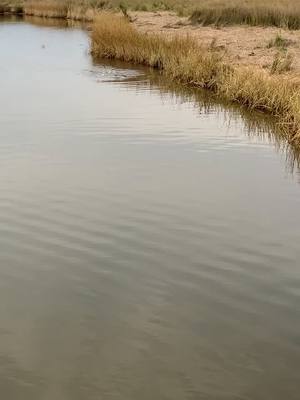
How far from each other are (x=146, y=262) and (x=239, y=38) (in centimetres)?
1793

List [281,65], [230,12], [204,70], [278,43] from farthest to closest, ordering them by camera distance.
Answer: [230,12]
[278,43]
[204,70]
[281,65]

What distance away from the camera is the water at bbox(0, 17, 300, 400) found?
13.6 feet

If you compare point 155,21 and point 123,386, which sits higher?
point 155,21

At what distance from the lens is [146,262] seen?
5762 mm

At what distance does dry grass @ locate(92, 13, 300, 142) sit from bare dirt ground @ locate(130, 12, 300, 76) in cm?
126

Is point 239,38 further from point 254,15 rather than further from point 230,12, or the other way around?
point 230,12

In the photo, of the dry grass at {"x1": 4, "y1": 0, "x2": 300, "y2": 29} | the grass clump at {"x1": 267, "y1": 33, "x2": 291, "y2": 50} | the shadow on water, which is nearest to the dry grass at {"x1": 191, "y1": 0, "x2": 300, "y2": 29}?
the dry grass at {"x1": 4, "y1": 0, "x2": 300, "y2": 29}

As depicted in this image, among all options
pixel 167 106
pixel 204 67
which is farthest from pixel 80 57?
A: pixel 167 106

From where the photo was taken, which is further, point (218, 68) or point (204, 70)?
point (204, 70)

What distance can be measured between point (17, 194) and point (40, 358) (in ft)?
12.1

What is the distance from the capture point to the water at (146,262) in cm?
414

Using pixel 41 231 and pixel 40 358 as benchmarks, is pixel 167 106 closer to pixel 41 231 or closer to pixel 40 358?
pixel 41 231

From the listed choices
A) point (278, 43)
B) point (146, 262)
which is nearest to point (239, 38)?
point (278, 43)

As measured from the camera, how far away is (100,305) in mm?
4961
